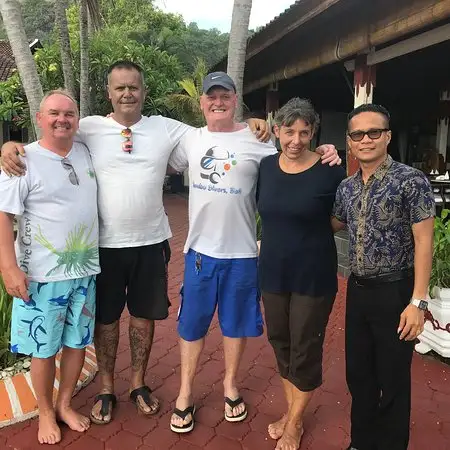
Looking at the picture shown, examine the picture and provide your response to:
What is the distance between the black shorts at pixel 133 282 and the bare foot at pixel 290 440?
959 millimetres

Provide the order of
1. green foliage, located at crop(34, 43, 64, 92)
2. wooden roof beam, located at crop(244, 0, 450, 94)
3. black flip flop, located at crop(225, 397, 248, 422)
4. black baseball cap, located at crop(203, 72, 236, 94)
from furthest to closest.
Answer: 1. green foliage, located at crop(34, 43, 64, 92)
2. wooden roof beam, located at crop(244, 0, 450, 94)
3. black flip flop, located at crop(225, 397, 248, 422)
4. black baseball cap, located at crop(203, 72, 236, 94)

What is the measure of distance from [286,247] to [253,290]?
1.58 ft

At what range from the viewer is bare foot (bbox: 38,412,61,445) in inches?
99.9

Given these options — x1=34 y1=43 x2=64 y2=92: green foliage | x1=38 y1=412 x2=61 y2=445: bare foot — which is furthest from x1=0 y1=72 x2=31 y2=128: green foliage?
x1=38 y1=412 x2=61 y2=445: bare foot

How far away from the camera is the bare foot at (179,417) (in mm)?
2668

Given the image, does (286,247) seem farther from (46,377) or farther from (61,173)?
(46,377)

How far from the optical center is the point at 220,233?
2588 millimetres

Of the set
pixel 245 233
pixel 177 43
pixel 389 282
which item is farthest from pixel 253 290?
pixel 177 43

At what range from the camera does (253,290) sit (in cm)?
270

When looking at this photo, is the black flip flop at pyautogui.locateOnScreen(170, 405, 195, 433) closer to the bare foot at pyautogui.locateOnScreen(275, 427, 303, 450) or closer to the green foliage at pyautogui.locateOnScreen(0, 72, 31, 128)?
the bare foot at pyautogui.locateOnScreen(275, 427, 303, 450)

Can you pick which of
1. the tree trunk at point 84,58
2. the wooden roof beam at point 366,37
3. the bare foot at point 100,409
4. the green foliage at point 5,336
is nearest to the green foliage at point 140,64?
the tree trunk at point 84,58

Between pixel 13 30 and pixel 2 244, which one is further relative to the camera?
pixel 13 30

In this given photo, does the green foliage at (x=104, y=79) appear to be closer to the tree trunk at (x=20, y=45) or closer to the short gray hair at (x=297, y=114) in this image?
the tree trunk at (x=20, y=45)

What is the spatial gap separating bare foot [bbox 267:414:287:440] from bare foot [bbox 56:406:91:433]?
1.05 m
